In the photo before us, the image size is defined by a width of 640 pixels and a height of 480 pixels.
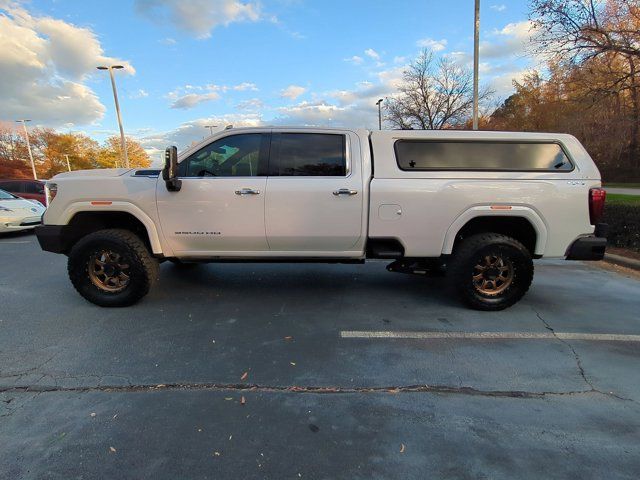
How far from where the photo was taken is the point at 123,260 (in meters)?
4.50

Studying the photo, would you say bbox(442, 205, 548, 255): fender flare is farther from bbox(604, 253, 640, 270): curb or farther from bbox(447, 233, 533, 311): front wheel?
bbox(604, 253, 640, 270): curb

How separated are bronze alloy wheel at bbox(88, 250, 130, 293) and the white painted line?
262 cm

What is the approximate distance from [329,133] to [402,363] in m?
2.63

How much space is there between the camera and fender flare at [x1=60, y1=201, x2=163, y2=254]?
4410 millimetres

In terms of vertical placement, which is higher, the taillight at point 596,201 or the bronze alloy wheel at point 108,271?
the taillight at point 596,201

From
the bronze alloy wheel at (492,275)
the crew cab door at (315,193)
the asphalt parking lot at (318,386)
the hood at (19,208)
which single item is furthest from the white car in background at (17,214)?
the bronze alloy wheel at (492,275)

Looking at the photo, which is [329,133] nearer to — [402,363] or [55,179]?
[402,363]

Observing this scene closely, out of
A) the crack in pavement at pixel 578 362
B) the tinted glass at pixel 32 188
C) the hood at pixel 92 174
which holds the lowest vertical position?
the crack in pavement at pixel 578 362

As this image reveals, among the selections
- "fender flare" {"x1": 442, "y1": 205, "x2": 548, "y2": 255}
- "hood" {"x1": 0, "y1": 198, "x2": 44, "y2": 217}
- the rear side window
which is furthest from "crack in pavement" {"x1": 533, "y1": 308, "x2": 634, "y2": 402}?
"hood" {"x1": 0, "y1": 198, "x2": 44, "y2": 217}

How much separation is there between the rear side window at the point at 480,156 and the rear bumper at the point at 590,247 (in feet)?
2.79

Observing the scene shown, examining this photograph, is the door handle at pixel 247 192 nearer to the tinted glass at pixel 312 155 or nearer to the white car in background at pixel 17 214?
the tinted glass at pixel 312 155

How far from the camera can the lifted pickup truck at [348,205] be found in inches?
168

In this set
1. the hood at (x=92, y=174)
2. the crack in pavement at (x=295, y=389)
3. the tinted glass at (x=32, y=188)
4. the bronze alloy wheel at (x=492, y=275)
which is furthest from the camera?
the tinted glass at (x=32, y=188)

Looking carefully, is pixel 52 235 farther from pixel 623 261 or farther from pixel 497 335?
pixel 623 261
